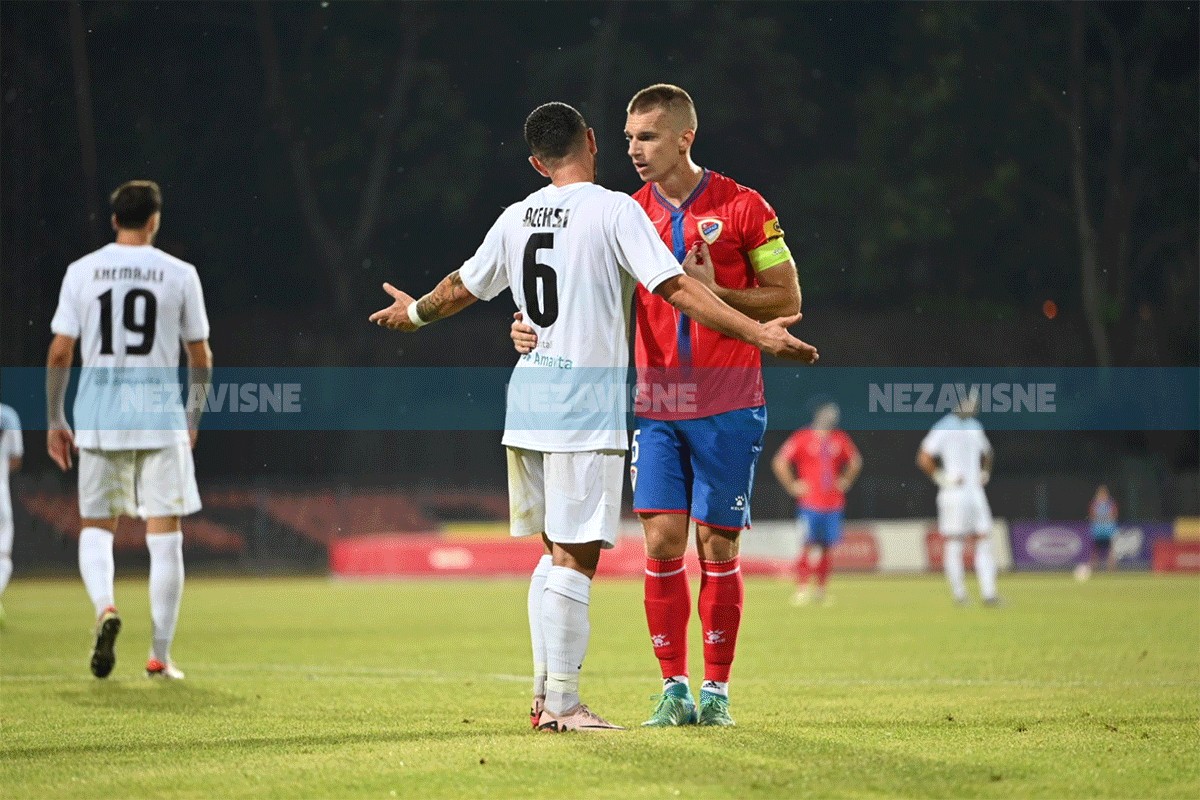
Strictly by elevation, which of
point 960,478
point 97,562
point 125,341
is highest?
point 125,341

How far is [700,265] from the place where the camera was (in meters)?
6.70

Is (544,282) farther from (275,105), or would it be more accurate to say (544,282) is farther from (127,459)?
(275,105)

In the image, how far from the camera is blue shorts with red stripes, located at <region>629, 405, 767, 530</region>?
6676mm

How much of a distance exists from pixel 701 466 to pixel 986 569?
12.3 m

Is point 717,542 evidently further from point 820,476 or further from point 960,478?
point 820,476

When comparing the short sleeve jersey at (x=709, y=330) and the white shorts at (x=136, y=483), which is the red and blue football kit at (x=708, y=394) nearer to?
the short sleeve jersey at (x=709, y=330)

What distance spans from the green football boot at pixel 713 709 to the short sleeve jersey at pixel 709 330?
1.17 metres

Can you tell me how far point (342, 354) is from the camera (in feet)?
117

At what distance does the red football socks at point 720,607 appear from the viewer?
675cm

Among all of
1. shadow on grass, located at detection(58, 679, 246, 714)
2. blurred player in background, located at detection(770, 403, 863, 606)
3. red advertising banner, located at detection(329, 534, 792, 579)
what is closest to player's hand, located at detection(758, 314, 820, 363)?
shadow on grass, located at detection(58, 679, 246, 714)

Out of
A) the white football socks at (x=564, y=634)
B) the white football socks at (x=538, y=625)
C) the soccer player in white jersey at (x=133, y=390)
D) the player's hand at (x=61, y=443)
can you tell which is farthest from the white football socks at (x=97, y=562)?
the white football socks at (x=564, y=634)

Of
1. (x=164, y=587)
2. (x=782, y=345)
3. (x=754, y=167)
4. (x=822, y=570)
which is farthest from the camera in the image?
(x=754, y=167)

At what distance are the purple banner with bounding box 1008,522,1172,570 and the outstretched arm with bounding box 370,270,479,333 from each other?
77.9 ft

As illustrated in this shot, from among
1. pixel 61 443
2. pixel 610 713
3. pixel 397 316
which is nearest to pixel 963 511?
pixel 61 443
